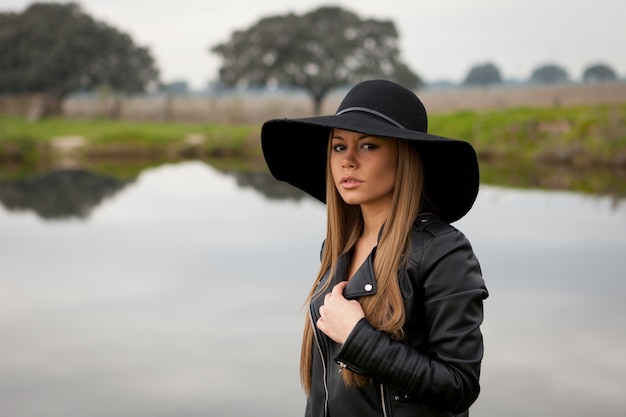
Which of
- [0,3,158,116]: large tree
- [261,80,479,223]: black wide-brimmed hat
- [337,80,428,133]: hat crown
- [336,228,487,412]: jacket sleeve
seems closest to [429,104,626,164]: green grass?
[0,3,158,116]: large tree

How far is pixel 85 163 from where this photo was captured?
2409 centimetres

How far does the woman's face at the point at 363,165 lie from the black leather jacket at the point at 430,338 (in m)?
0.15

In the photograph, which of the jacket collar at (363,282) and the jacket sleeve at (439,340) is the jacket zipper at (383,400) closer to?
the jacket sleeve at (439,340)

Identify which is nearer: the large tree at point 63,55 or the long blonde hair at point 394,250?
the long blonde hair at point 394,250

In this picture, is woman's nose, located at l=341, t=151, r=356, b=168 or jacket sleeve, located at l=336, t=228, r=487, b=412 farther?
woman's nose, located at l=341, t=151, r=356, b=168

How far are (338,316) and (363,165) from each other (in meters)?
0.37

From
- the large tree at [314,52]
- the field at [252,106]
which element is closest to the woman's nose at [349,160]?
the field at [252,106]

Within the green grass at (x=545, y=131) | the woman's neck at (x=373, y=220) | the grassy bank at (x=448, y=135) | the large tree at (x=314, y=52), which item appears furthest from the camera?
the large tree at (x=314, y=52)

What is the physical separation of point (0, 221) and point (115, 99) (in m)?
24.0

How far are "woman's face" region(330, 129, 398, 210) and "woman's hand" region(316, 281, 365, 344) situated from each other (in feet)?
0.83

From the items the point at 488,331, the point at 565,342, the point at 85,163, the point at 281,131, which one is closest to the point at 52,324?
the point at 488,331

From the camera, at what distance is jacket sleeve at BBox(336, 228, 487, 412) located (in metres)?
1.65

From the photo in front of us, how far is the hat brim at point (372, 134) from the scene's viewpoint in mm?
1734

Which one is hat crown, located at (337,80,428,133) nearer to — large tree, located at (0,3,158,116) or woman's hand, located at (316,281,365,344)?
woman's hand, located at (316,281,365,344)
